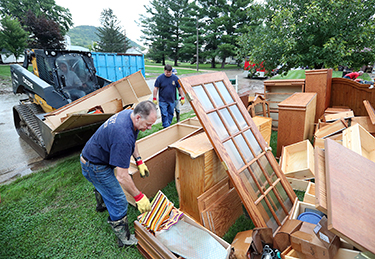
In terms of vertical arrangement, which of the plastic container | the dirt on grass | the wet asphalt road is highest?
the dirt on grass

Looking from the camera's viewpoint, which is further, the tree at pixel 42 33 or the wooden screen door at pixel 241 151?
the tree at pixel 42 33

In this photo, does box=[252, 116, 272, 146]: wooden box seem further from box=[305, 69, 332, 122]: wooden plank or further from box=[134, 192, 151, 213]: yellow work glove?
box=[134, 192, 151, 213]: yellow work glove

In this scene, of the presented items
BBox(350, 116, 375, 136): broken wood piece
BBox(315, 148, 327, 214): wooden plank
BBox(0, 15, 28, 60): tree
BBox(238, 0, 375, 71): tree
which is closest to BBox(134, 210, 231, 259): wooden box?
BBox(315, 148, 327, 214): wooden plank

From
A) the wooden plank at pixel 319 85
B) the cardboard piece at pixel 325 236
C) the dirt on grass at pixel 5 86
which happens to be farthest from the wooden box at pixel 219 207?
the dirt on grass at pixel 5 86

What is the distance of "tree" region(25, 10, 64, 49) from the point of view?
21.0m

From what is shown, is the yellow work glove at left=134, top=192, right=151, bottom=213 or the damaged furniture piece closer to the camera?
the yellow work glove at left=134, top=192, right=151, bottom=213

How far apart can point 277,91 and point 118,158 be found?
16.7 ft

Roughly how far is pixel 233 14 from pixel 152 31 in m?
13.3

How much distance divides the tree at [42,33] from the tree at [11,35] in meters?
2.32

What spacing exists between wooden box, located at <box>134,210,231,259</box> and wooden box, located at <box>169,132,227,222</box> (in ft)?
0.75

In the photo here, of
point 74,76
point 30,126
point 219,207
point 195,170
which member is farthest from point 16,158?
point 219,207

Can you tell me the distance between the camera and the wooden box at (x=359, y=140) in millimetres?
2891

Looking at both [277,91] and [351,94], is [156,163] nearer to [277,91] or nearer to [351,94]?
[277,91]

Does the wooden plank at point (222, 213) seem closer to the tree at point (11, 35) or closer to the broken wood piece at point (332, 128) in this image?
the broken wood piece at point (332, 128)
